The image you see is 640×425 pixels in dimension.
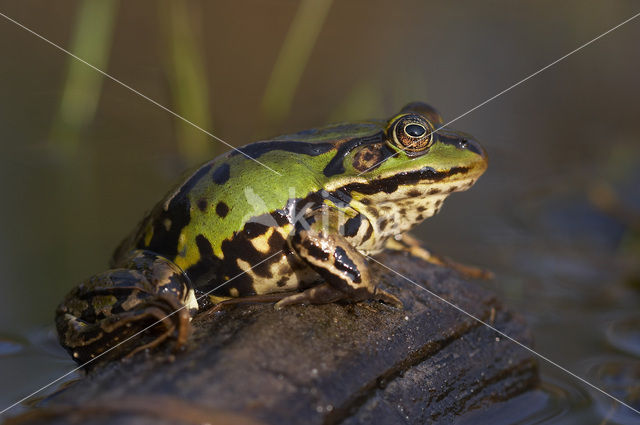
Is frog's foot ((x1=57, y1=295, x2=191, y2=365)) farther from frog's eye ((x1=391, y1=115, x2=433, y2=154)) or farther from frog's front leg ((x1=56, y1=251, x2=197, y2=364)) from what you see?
frog's eye ((x1=391, y1=115, x2=433, y2=154))

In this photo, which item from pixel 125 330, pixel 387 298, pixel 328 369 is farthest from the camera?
pixel 387 298

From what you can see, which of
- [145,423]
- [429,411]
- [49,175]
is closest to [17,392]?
[145,423]

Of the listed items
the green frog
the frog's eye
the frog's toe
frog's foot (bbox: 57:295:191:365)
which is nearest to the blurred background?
frog's foot (bbox: 57:295:191:365)

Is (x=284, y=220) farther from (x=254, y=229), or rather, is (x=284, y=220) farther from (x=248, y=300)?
(x=248, y=300)

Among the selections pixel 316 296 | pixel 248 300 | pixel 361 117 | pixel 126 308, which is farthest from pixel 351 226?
pixel 361 117

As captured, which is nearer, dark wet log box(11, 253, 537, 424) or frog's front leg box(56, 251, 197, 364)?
dark wet log box(11, 253, 537, 424)

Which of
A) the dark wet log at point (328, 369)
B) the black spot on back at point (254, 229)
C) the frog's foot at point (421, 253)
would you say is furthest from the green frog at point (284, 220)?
the frog's foot at point (421, 253)
